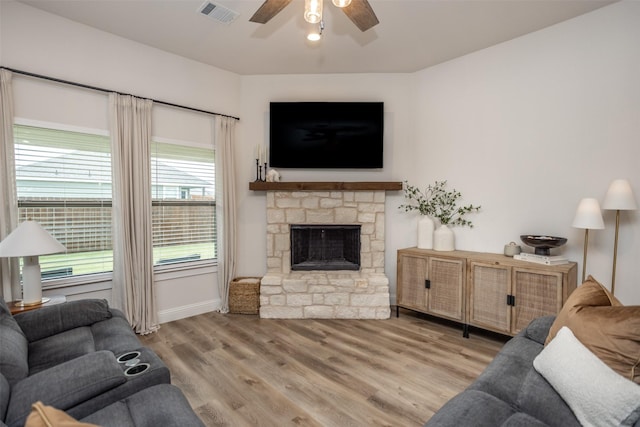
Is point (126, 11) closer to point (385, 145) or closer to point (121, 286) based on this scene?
point (121, 286)

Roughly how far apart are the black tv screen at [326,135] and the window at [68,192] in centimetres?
187

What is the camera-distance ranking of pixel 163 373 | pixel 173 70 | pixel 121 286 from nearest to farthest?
pixel 163 373, pixel 121 286, pixel 173 70

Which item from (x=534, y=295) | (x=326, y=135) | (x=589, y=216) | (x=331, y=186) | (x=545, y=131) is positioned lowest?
(x=534, y=295)

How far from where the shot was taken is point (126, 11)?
107 inches

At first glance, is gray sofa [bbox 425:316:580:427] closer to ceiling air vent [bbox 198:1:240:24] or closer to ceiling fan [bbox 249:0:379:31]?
ceiling fan [bbox 249:0:379:31]

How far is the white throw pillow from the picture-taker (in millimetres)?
1148

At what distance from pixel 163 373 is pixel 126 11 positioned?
2960 mm

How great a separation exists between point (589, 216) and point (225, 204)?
3620mm

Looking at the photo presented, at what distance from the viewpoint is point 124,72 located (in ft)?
10.3

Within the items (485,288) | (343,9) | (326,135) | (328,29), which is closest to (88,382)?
(343,9)

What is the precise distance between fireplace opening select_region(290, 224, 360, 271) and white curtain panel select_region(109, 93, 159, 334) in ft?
5.39

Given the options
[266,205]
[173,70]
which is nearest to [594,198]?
[266,205]

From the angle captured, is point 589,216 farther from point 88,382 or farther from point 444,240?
point 88,382

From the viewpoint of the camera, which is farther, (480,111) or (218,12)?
(480,111)
